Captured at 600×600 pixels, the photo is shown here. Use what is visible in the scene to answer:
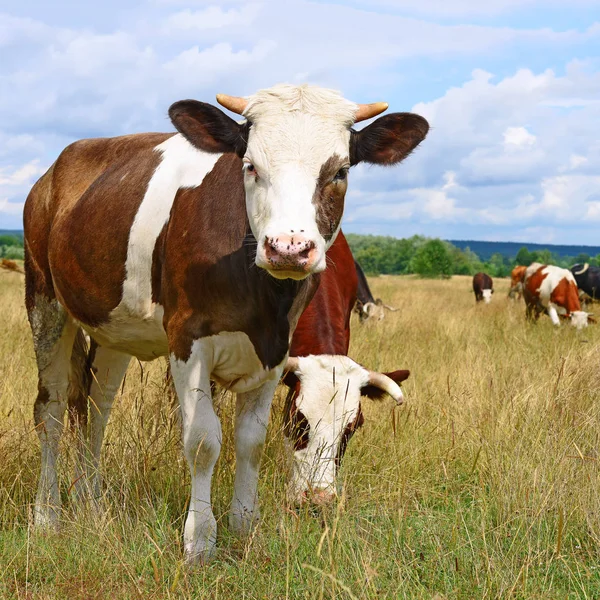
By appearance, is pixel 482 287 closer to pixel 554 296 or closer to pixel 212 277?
pixel 554 296

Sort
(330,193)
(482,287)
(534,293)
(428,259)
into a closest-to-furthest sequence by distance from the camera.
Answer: (330,193) → (534,293) → (482,287) → (428,259)

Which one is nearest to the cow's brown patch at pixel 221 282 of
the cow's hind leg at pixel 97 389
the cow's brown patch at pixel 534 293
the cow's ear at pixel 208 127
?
the cow's ear at pixel 208 127

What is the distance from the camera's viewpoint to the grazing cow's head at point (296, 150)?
3059 millimetres

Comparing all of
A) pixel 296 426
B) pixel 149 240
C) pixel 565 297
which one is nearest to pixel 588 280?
pixel 565 297

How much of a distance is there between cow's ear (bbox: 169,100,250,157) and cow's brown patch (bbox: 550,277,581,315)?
13.7 metres

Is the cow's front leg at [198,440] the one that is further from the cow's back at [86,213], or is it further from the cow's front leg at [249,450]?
the cow's back at [86,213]

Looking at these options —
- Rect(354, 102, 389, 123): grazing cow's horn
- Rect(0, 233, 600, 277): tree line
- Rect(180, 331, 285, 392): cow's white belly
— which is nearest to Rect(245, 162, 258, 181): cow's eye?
Rect(354, 102, 389, 123): grazing cow's horn

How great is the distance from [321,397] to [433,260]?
78893 mm

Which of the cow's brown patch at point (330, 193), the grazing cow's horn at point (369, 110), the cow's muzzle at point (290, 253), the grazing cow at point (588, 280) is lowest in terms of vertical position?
the grazing cow at point (588, 280)

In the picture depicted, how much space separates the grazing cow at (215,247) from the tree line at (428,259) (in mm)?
74665

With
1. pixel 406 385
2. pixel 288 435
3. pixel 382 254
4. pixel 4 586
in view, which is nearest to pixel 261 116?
pixel 288 435

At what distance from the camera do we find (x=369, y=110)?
3.77 m

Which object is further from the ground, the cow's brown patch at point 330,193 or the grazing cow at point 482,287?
the cow's brown patch at point 330,193

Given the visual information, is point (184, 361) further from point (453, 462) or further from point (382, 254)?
point (382, 254)
